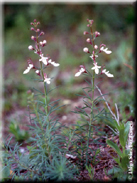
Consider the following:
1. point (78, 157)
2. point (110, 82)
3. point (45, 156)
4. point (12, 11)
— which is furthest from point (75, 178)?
point (12, 11)

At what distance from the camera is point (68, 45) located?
6.99m

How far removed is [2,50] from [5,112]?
4101mm

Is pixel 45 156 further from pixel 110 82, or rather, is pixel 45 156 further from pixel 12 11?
pixel 12 11

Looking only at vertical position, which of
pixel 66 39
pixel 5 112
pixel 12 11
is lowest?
pixel 5 112

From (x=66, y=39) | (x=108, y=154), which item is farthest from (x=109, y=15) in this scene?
(x=108, y=154)

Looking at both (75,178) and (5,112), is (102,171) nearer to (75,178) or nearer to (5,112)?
(75,178)

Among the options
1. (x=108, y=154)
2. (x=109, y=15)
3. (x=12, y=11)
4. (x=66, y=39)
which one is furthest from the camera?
(x=12, y=11)

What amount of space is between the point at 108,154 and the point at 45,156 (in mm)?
765

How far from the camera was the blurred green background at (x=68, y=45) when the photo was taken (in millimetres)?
4074

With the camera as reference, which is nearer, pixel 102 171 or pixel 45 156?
pixel 45 156

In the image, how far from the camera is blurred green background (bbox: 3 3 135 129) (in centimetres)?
407

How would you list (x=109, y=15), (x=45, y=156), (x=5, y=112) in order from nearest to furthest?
(x=45, y=156), (x=5, y=112), (x=109, y=15)

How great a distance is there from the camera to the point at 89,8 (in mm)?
7703

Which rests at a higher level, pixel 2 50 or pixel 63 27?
pixel 63 27
